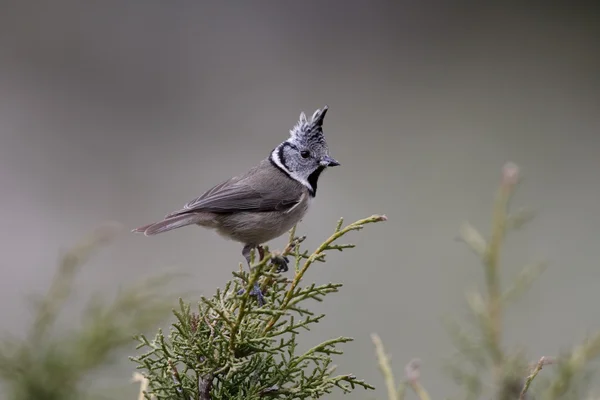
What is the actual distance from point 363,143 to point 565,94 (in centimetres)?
160

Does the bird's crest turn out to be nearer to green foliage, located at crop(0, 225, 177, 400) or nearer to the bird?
the bird

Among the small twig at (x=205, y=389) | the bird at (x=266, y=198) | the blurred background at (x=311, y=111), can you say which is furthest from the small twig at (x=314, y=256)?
the blurred background at (x=311, y=111)

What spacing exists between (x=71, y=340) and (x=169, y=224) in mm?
447

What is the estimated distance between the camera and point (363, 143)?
5.03 metres

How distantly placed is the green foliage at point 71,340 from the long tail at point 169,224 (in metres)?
0.15

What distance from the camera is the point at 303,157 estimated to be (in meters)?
2.32

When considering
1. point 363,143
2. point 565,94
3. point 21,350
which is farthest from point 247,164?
point 21,350

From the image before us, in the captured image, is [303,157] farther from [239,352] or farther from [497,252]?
[239,352]

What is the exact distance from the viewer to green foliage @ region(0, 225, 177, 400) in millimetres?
1490

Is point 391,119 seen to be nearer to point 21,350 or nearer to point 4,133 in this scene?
point 4,133

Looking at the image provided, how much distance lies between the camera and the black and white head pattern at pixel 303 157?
229 centimetres

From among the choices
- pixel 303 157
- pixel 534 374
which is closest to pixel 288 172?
pixel 303 157

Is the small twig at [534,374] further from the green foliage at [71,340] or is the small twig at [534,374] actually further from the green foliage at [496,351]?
the green foliage at [71,340]

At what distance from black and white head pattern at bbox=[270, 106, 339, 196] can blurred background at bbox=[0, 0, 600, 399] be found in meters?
1.77
